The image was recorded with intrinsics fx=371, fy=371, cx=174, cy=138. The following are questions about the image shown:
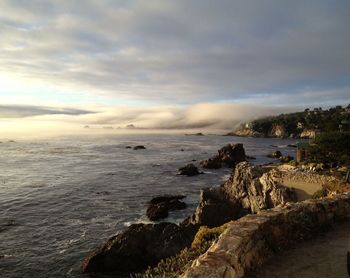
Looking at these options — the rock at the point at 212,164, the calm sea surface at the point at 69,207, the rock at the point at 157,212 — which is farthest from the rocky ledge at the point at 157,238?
the rock at the point at 212,164

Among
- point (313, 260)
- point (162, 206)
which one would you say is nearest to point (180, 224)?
point (162, 206)

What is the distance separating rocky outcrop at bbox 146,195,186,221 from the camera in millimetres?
36453

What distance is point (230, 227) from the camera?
911 cm

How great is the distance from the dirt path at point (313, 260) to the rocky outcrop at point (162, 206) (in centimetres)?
2652

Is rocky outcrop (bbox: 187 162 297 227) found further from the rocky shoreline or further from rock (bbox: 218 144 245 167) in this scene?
rock (bbox: 218 144 245 167)

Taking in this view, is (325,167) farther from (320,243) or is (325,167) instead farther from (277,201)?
(320,243)

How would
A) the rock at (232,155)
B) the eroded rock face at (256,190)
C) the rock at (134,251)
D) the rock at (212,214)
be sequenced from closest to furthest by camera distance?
the rock at (134,251), the rock at (212,214), the eroded rock face at (256,190), the rock at (232,155)

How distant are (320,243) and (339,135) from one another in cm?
3316

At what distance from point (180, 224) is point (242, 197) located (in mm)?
8576

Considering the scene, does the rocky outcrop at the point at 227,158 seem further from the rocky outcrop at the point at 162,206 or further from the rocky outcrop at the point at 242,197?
the rocky outcrop at the point at 242,197

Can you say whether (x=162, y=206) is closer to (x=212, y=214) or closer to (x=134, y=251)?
(x=212, y=214)

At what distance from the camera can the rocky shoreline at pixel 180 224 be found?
2439cm

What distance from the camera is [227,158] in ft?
260

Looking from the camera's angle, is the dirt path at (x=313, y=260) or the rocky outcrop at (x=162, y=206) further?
the rocky outcrop at (x=162, y=206)
